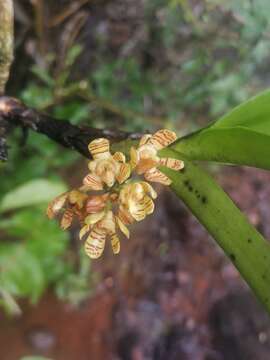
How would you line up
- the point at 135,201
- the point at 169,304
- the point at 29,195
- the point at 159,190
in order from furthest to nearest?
the point at 169,304, the point at 159,190, the point at 29,195, the point at 135,201

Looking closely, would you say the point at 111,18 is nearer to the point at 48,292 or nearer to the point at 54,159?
the point at 54,159

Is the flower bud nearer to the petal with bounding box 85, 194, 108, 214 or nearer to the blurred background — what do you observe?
the petal with bounding box 85, 194, 108, 214

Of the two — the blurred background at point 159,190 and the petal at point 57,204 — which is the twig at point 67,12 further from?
the petal at point 57,204

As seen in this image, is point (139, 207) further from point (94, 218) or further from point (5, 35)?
point (5, 35)

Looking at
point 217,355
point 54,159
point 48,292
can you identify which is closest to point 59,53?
point 54,159

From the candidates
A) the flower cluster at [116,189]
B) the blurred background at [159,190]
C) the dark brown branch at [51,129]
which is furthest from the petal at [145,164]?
the blurred background at [159,190]

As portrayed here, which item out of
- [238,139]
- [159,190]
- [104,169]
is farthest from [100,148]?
[159,190]
